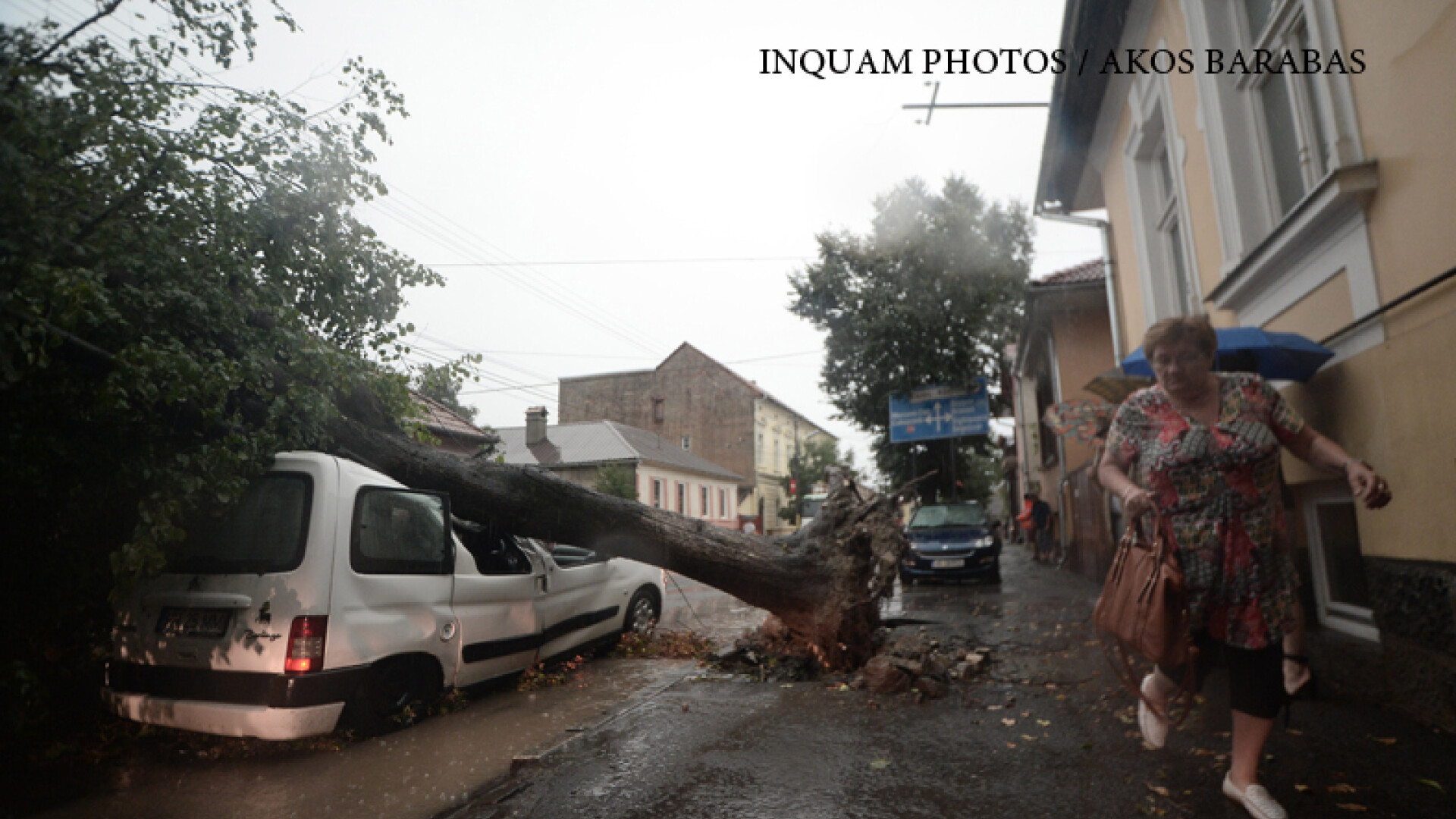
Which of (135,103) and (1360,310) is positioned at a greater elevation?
(135,103)

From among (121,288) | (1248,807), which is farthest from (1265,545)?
(121,288)

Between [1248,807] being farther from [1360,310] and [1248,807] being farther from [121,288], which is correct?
[121,288]

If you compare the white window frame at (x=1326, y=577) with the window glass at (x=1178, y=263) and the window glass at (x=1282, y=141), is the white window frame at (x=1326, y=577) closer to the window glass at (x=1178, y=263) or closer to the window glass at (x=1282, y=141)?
the window glass at (x=1282, y=141)

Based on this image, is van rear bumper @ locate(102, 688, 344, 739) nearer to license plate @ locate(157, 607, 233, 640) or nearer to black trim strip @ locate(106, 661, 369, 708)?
black trim strip @ locate(106, 661, 369, 708)

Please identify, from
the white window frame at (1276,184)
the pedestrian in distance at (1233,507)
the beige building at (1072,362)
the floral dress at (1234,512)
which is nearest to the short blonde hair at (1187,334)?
the pedestrian in distance at (1233,507)

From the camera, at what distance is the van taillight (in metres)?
4.02

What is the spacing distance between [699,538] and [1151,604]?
13.9 feet

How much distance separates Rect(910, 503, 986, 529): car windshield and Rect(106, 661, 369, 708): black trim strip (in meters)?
12.3

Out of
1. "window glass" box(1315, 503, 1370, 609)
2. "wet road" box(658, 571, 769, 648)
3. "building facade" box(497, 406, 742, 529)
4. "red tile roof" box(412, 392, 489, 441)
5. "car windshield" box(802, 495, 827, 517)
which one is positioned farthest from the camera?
"car windshield" box(802, 495, 827, 517)

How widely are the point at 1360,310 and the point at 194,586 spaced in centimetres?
655

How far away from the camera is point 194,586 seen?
4.24 meters

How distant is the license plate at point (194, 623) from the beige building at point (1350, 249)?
5.98 metres

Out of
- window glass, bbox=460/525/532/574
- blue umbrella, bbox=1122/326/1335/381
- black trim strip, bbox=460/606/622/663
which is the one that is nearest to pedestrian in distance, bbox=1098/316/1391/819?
blue umbrella, bbox=1122/326/1335/381

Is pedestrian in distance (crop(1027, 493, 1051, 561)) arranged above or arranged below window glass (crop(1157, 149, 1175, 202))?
below
